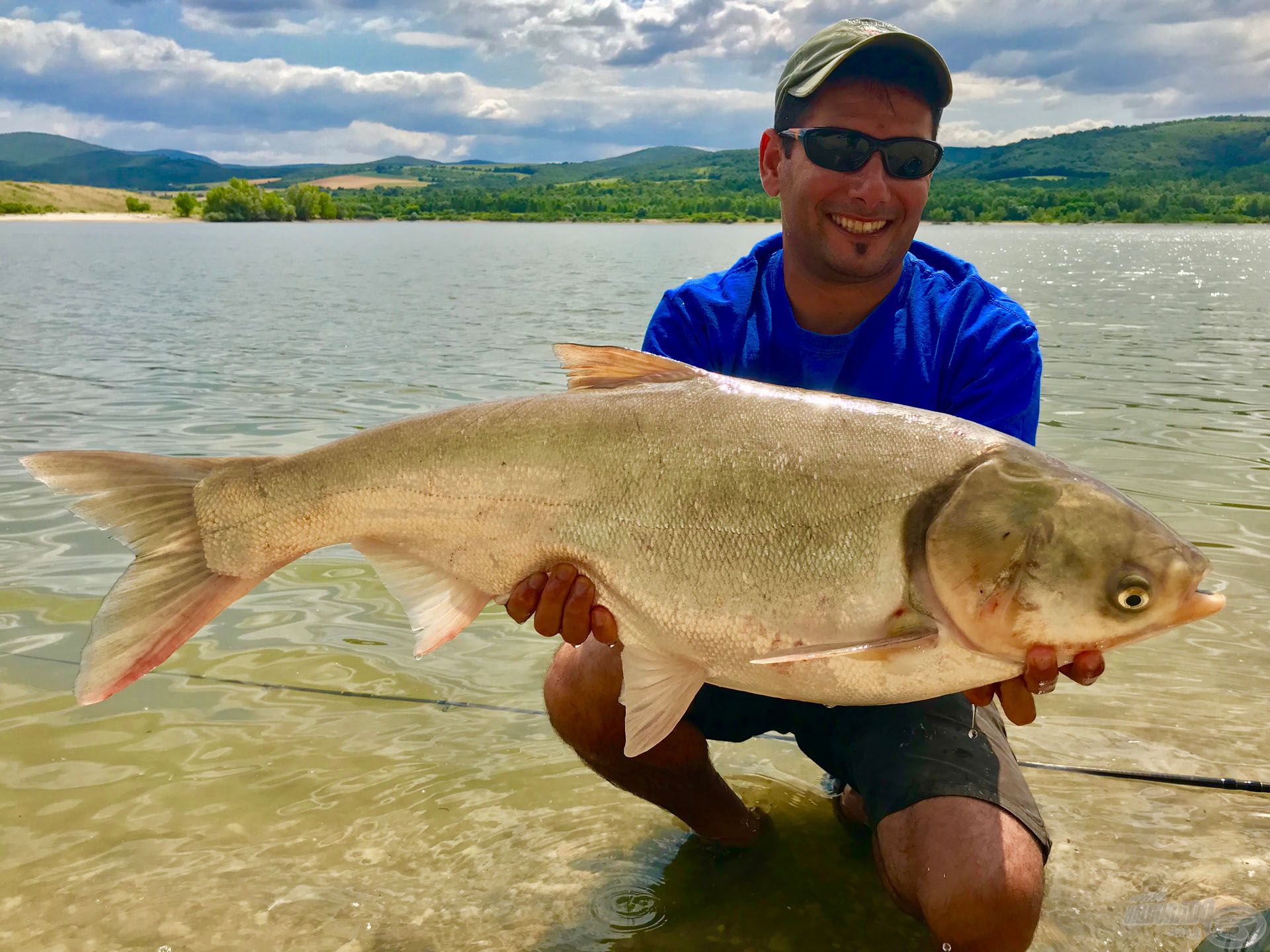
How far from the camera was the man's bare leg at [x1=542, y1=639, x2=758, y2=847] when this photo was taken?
9.79 feet

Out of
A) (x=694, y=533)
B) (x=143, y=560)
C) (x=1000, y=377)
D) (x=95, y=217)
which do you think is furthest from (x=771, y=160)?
(x=95, y=217)

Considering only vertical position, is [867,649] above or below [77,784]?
above

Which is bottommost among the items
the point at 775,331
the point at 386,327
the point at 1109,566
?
the point at 386,327

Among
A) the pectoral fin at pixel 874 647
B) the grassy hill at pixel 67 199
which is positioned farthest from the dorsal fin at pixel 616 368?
the grassy hill at pixel 67 199

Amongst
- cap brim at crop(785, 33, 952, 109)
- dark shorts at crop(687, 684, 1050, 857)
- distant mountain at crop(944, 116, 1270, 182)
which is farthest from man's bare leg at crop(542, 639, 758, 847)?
distant mountain at crop(944, 116, 1270, 182)

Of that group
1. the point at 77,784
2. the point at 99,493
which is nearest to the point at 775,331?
the point at 99,493

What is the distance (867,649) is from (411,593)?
3.95 feet

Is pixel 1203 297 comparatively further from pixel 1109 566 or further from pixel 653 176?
pixel 653 176

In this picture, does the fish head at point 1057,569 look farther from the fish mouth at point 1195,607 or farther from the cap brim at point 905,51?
the cap brim at point 905,51

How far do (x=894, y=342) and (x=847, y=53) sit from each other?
3.09 ft

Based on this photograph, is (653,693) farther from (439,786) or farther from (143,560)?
(439,786)

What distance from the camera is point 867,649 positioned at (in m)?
2.19

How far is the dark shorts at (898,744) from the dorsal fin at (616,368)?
99 centimetres

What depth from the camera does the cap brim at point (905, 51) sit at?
3184 millimetres
